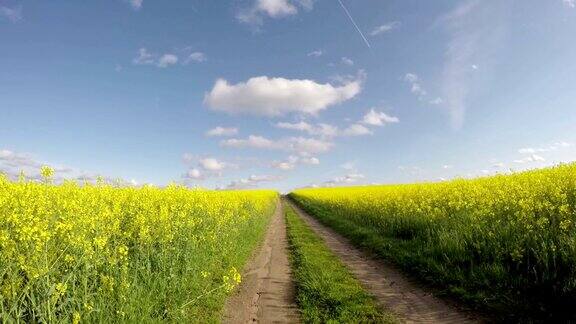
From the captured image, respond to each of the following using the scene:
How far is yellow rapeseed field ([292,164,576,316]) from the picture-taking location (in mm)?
8289

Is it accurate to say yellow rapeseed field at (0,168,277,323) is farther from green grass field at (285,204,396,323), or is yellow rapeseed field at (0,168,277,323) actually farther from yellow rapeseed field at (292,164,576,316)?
yellow rapeseed field at (292,164,576,316)

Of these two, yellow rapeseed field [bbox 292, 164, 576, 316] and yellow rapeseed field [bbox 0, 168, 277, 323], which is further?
yellow rapeseed field [bbox 292, 164, 576, 316]

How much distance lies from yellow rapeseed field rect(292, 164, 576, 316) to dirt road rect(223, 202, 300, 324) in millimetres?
3595

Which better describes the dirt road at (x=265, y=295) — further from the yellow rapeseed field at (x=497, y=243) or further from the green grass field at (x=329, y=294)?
the yellow rapeseed field at (x=497, y=243)

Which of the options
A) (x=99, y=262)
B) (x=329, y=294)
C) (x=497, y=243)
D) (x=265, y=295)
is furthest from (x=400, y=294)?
(x=99, y=262)

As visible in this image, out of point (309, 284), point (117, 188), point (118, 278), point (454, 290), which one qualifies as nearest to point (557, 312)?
point (454, 290)

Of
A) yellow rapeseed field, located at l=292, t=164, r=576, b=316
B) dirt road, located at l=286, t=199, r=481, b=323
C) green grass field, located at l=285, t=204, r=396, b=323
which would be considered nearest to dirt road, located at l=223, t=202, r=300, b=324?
green grass field, located at l=285, t=204, r=396, b=323

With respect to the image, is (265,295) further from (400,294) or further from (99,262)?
(99,262)

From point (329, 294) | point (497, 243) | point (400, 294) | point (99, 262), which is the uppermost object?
point (99, 262)

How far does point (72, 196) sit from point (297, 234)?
12.3m

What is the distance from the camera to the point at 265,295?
33.3 feet

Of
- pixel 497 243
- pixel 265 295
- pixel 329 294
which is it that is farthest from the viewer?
pixel 497 243

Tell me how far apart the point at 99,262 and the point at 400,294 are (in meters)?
6.52

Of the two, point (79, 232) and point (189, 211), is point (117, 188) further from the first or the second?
point (79, 232)
